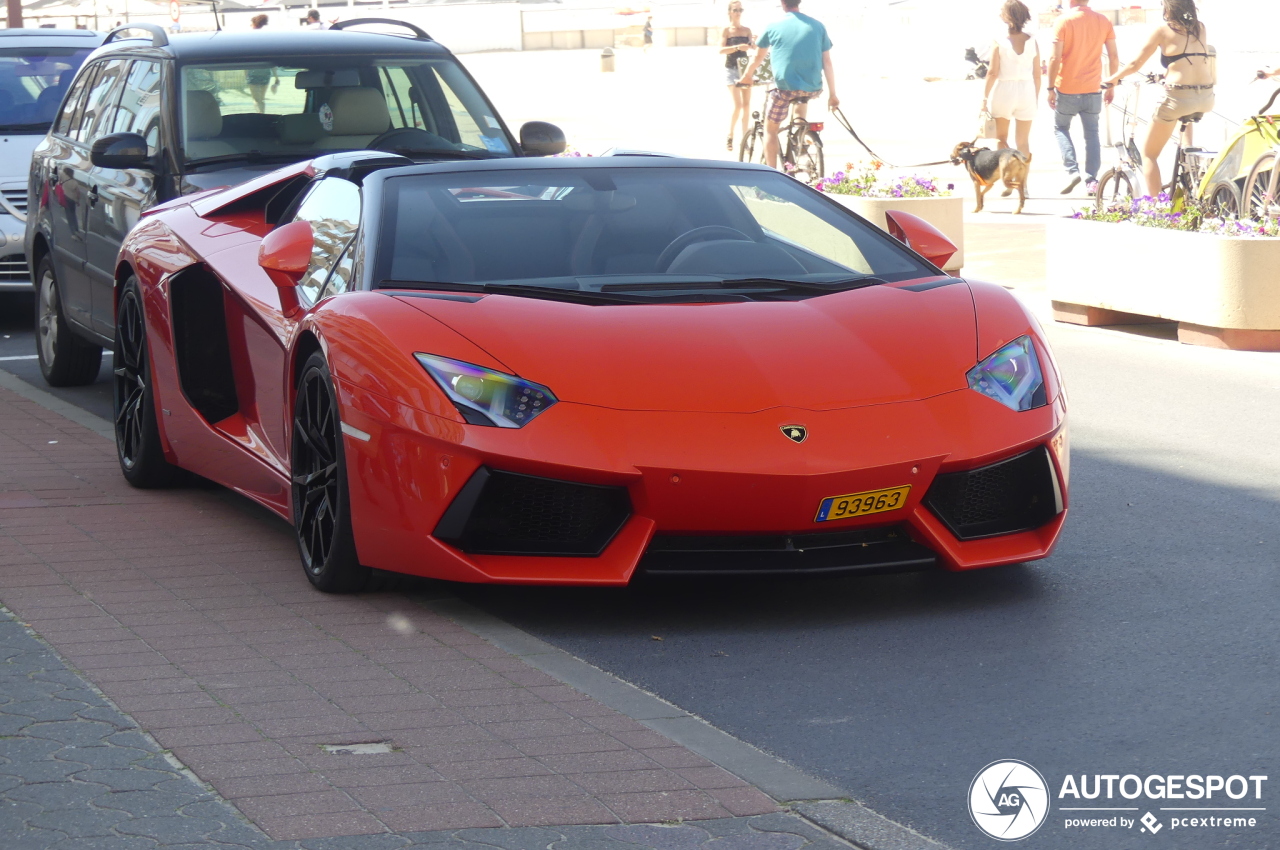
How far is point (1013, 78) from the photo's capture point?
17.5 m

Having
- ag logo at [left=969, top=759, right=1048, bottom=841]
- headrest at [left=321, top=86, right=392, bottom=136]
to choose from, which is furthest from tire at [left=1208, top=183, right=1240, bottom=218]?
ag logo at [left=969, top=759, right=1048, bottom=841]

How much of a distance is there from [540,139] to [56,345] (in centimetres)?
295

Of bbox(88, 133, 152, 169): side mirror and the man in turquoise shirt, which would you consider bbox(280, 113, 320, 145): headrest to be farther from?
the man in turquoise shirt

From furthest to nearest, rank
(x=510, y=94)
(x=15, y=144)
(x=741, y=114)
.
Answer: (x=510, y=94), (x=741, y=114), (x=15, y=144)

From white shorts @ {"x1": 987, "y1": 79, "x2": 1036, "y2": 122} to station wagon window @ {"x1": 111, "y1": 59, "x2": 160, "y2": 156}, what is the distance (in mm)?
9957

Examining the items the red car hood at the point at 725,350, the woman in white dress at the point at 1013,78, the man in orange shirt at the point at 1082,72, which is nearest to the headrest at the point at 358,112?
the red car hood at the point at 725,350

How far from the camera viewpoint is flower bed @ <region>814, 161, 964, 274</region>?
1338cm

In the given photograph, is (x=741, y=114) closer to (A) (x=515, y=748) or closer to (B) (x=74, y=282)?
(B) (x=74, y=282)

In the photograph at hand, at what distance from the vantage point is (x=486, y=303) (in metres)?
5.30

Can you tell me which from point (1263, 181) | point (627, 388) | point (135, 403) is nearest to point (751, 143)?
point (1263, 181)

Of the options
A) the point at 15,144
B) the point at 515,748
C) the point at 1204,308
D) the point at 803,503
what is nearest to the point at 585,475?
the point at 803,503

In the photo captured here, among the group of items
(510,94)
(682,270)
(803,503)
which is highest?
(682,270)

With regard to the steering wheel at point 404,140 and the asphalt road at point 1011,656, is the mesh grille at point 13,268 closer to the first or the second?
the steering wheel at point 404,140

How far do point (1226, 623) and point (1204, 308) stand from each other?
17.9 ft
